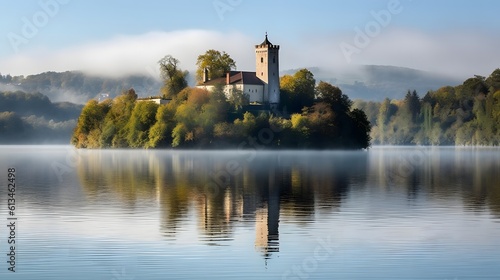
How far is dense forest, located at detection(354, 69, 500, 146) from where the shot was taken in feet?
414

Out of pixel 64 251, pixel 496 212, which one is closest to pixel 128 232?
pixel 64 251

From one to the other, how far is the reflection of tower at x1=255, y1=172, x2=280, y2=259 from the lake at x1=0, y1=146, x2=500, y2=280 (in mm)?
34

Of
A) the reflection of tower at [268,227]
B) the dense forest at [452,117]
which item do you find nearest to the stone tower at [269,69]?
the dense forest at [452,117]

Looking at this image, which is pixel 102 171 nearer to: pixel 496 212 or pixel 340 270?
pixel 496 212

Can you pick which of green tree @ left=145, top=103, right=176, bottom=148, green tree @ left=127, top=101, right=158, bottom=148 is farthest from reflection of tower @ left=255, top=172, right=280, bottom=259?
green tree @ left=127, top=101, right=158, bottom=148

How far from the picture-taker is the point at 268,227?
987 inches

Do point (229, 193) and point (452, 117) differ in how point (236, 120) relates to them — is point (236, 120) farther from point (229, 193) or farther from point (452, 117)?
point (229, 193)

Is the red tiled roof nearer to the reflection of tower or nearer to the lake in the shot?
the lake

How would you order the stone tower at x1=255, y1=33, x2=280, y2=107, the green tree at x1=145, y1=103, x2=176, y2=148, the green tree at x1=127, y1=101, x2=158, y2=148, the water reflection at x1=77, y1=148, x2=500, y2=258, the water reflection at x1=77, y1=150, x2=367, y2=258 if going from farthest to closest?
the stone tower at x1=255, y1=33, x2=280, y2=107
the green tree at x1=127, y1=101, x2=158, y2=148
the green tree at x1=145, y1=103, x2=176, y2=148
the water reflection at x1=77, y1=148, x2=500, y2=258
the water reflection at x1=77, y1=150, x2=367, y2=258

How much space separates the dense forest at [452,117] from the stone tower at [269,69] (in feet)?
106

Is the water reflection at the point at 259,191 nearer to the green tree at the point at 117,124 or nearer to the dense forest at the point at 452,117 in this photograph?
the green tree at the point at 117,124

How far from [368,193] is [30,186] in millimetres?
16351

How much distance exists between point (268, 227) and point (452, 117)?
394ft

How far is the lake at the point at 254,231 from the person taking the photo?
18.7m
